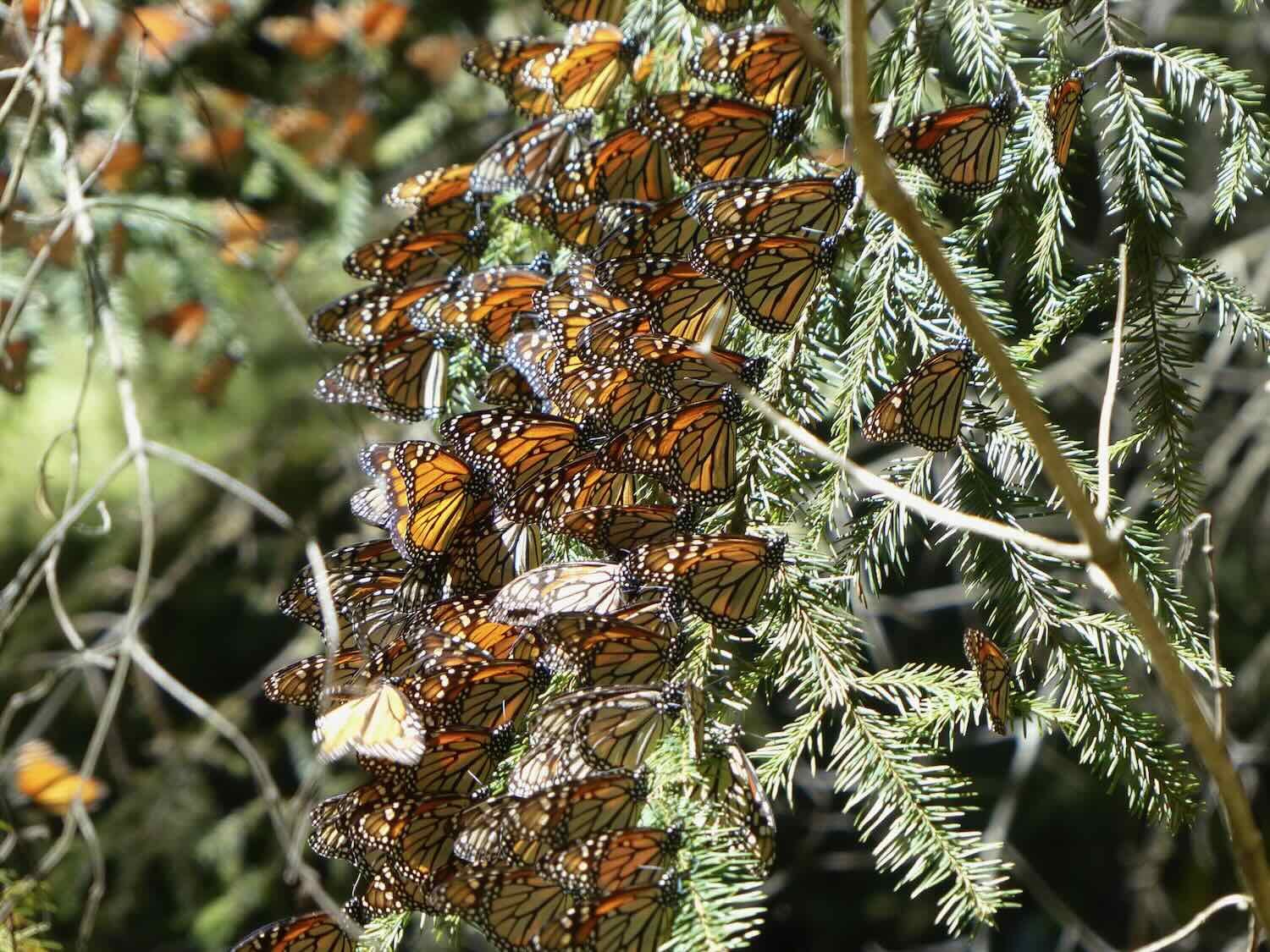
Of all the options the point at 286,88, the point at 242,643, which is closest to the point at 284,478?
the point at 242,643

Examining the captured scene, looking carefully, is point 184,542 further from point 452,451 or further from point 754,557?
point 754,557

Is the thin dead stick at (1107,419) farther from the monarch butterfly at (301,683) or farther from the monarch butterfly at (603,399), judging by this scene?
the monarch butterfly at (301,683)

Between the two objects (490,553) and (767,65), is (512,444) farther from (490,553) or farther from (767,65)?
(767,65)

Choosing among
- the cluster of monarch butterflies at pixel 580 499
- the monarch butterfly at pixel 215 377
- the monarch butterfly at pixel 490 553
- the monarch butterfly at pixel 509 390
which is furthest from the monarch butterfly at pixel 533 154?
the monarch butterfly at pixel 215 377

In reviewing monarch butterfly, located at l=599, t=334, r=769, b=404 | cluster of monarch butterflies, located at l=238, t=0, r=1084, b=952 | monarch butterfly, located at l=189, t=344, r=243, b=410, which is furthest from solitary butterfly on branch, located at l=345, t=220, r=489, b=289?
monarch butterfly, located at l=189, t=344, r=243, b=410

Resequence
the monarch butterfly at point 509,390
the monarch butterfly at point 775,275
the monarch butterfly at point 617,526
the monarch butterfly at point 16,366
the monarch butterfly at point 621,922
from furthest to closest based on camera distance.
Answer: the monarch butterfly at point 16,366
the monarch butterfly at point 509,390
the monarch butterfly at point 775,275
the monarch butterfly at point 617,526
the monarch butterfly at point 621,922

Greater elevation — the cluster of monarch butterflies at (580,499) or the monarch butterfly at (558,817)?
the cluster of monarch butterflies at (580,499)

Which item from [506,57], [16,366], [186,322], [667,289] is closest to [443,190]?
[506,57]
